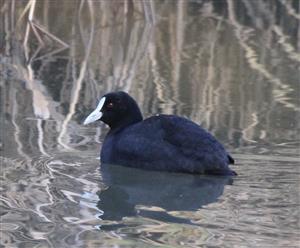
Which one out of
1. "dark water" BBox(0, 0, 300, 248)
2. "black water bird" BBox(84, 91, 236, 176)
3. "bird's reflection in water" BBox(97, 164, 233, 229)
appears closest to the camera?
"dark water" BBox(0, 0, 300, 248)

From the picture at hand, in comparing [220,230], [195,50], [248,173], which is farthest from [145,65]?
[220,230]

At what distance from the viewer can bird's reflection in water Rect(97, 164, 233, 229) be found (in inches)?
202

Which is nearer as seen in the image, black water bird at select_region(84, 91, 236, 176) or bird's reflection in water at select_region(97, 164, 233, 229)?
bird's reflection in water at select_region(97, 164, 233, 229)

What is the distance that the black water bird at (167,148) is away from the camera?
5.74 m

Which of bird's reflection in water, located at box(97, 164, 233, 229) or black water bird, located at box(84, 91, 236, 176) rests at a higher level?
black water bird, located at box(84, 91, 236, 176)

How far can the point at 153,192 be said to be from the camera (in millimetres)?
5516

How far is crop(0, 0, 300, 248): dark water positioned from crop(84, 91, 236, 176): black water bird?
2.9 inches

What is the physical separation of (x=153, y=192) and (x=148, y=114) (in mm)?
2043

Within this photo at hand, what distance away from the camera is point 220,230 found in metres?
4.67

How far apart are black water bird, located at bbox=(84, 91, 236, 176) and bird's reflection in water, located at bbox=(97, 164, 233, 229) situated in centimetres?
5

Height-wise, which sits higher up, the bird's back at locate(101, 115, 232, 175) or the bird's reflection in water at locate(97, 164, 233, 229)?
the bird's back at locate(101, 115, 232, 175)

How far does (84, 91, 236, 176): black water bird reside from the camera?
5.74m

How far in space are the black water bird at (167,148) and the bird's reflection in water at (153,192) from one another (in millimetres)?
49

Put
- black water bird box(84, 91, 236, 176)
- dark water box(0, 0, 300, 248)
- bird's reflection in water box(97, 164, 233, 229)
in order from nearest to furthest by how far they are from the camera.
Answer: dark water box(0, 0, 300, 248) < bird's reflection in water box(97, 164, 233, 229) < black water bird box(84, 91, 236, 176)
